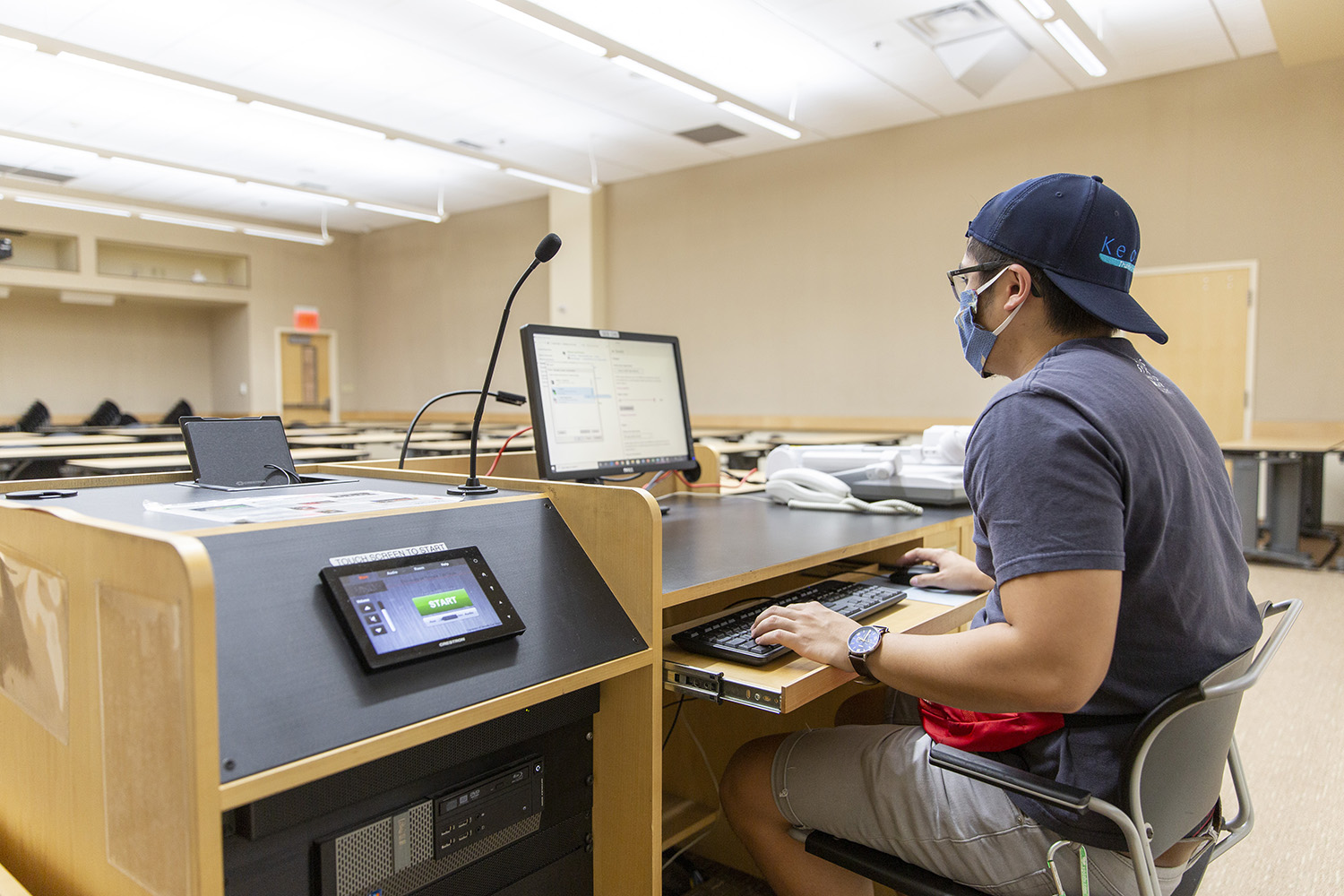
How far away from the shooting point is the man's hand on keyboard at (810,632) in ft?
3.35

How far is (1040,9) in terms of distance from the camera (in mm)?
3719

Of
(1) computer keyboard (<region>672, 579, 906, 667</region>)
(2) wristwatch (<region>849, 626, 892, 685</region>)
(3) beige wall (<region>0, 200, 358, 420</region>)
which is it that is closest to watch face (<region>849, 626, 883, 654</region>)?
(2) wristwatch (<region>849, 626, 892, 685</region>)

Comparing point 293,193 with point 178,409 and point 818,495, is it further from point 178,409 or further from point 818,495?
point 818,495

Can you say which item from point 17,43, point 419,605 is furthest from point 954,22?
point 419,605

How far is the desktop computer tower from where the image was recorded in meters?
0.78

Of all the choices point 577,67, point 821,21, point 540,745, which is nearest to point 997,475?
A: point 540,745

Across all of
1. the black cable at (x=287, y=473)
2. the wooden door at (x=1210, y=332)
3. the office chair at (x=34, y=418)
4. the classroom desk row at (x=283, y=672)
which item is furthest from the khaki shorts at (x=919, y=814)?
the office chair at (x=34, y=418)

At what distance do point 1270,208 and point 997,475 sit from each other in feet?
19.6

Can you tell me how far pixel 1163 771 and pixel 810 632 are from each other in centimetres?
40

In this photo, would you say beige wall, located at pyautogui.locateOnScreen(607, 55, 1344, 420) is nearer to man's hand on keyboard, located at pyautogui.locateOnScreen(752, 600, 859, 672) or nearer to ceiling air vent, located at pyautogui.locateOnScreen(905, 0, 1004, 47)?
ceiling air vent, located at pyautogui.locateOnScreen(905, 0, 1004, 47)

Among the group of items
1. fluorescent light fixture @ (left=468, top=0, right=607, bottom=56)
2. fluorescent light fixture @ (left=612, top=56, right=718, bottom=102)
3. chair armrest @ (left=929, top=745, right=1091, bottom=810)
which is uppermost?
fluorescent light fixture @ (left=612, top=56, right=718, bottom=102)

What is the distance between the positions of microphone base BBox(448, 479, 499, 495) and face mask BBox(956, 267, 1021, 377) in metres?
0.68

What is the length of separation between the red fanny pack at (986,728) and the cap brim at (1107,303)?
1.48 feet

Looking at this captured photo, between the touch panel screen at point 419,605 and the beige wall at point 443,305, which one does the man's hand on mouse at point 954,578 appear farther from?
the beige wall at point 443,305
